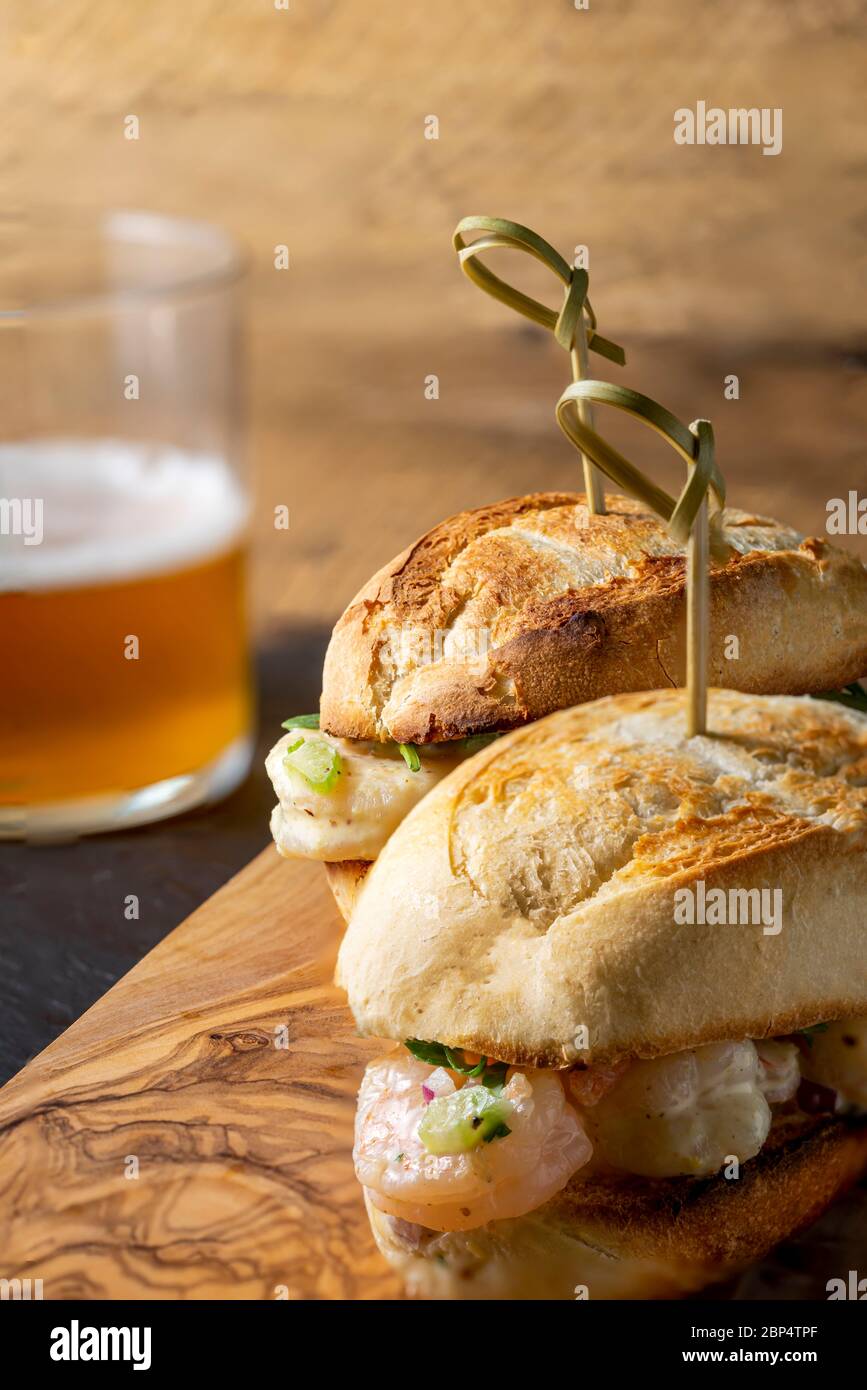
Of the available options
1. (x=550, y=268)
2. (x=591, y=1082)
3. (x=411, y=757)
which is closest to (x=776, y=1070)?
(x=591, y=1082)

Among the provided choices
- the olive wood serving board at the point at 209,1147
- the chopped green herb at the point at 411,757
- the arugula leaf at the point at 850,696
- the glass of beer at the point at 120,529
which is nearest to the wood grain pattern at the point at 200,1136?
the olive wood serving board at the point at 209,1147

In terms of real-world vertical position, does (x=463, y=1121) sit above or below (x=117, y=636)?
below

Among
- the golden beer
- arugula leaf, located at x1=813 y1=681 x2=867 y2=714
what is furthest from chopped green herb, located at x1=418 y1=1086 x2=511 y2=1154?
the golden beer

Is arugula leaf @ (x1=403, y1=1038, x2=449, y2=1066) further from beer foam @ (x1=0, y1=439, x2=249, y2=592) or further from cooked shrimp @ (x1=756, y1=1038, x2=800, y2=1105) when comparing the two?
beer foam @ (x1=0, y1=439, x2=249, y2=592)

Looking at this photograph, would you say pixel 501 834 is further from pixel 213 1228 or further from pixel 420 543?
pixel 420 543

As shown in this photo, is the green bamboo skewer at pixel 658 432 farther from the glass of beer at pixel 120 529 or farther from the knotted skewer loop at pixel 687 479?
the glass of beer at pixel 120 529

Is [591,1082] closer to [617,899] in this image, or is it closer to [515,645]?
[617,899]
